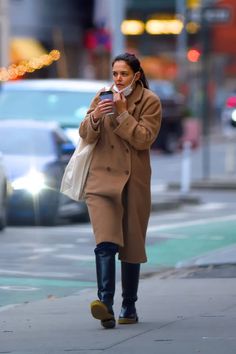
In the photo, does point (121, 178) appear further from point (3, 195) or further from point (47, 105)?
point (47, 105)

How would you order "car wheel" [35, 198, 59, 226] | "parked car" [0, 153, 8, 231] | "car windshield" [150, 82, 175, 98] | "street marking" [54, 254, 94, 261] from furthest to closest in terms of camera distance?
"car windshield" [150, 82, 175, 98] < "car wheel" [35, 198, 59, 226] < "parked car" [0, 153, 8, 231] < "street marking" [54, 254, 94, 261]

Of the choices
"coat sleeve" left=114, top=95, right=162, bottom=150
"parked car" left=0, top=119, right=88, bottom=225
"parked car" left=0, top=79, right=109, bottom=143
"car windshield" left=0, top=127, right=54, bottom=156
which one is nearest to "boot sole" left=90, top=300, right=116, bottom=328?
"coat sleeve" left=114, top=95, right=162, bottom=150

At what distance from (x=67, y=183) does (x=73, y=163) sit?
0.14 m

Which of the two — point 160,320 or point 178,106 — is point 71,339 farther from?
point 178,106

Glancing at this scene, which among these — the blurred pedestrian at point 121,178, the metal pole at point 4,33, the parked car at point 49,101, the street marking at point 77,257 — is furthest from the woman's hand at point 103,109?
the metal pole at point 4,33

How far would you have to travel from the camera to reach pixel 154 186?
27859 mm

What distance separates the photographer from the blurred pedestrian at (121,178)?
816 cm

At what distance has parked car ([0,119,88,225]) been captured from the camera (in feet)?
56.6

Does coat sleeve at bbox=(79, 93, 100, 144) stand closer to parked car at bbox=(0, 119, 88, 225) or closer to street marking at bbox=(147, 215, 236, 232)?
street marking at bbox=(147, 215, 236, 232)

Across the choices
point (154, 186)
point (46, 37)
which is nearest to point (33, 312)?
point (154, 186)

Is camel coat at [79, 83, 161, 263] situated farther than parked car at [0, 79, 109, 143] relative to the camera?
No

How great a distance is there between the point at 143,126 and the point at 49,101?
43.7 feet

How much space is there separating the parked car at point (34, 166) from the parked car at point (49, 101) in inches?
95.2

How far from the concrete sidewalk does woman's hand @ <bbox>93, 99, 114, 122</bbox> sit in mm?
1403
